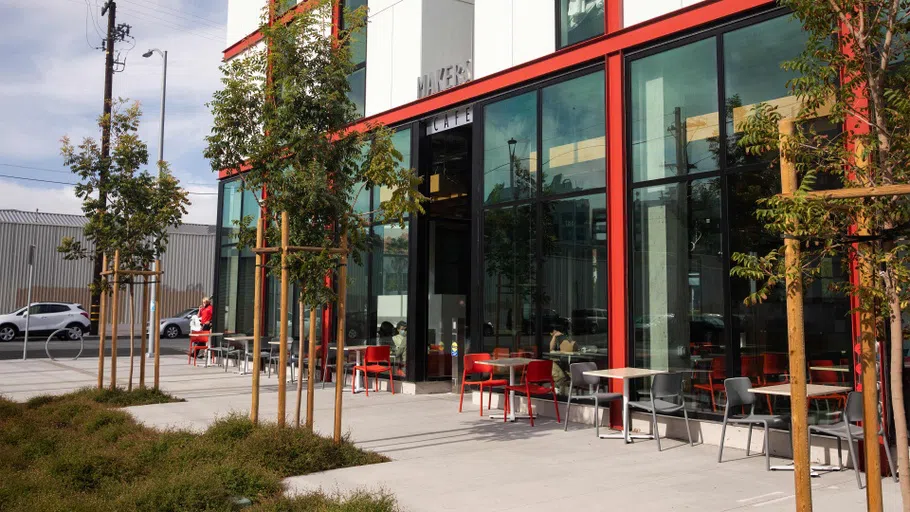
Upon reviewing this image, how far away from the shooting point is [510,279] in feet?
39.6

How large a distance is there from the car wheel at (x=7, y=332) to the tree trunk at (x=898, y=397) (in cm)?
3292

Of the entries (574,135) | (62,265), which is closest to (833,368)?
(574,135)

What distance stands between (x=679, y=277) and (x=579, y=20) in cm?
416

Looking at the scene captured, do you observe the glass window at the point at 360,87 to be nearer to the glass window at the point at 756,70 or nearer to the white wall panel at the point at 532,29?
the white wall panel at the point at 532,29

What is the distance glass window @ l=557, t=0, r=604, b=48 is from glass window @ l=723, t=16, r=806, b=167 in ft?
7.33

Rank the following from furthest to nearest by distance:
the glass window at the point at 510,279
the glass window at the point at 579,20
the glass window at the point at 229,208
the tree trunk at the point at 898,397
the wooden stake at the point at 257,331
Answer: the glass window at the point at 229,208, the glass window at the point at 510,279, the glass window at the point at 579,20, the wooden stake at the point at 257,331, the tree trunk at the point at 898,397

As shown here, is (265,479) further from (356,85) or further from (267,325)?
(267,325)

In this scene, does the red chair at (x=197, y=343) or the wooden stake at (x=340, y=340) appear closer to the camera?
the wooden stake at (x=340, y=340)

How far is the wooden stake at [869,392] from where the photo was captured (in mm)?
3928

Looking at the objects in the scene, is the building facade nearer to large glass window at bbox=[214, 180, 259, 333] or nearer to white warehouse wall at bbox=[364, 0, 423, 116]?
white warehouse wall at bbox=[364, 0, 423, 116]

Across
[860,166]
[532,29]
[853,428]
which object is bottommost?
[853,428]

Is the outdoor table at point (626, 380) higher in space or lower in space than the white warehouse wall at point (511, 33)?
lower

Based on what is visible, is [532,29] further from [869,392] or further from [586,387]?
[869,392]

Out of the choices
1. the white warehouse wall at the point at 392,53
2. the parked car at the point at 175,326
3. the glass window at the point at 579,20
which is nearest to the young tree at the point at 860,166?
the glass window at the point at 579,20
